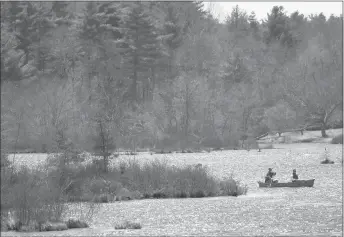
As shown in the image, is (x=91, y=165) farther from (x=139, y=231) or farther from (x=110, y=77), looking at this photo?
(x=110, y=77)

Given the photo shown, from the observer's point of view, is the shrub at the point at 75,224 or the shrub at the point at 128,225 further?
the shrub at the point at 128,225

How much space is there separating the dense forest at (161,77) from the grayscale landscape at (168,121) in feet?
0.84

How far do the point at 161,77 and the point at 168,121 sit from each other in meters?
19.4

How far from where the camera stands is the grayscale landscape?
3838cm

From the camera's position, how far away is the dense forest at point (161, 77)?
10162cm

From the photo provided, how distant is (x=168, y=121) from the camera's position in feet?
357

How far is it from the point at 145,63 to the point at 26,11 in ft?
58.7

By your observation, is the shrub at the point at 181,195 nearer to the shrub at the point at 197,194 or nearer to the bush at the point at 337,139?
the shrub at the point at 197,194

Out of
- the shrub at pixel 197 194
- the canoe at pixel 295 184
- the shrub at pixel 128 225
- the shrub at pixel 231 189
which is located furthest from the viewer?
the canoe at pixel 295 184

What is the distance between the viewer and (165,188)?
48406mm

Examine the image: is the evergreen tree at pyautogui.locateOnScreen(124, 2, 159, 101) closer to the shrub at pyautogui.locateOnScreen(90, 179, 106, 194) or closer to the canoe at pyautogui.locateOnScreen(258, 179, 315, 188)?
the canoe at pyautogui.locateOnScreen(258, 179, 315, 188)

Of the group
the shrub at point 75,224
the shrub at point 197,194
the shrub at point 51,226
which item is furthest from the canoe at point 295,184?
the shrub at point 51,226

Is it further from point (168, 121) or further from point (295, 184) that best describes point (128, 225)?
point (168, 121)

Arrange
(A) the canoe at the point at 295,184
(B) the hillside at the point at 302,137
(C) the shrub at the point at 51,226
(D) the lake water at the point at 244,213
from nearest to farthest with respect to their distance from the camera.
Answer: (C) the shrub at the point at 51,226 < (D) the lake water at the point at 244,213 < (A) the canoe at the point at 295,184 < (B) the hillside at the point at 302,137
